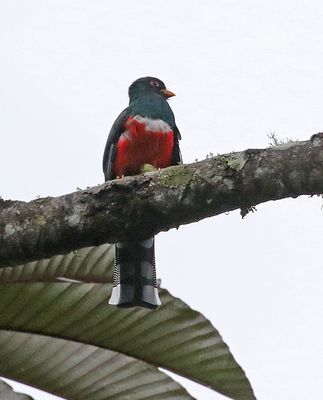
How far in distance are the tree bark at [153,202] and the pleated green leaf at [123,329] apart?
20.7 inches

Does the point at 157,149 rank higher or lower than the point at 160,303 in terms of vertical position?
higher

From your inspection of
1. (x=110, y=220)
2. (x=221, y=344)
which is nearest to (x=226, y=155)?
(x=110, y=220)

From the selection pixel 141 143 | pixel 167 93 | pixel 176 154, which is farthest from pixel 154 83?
pixel 141 143

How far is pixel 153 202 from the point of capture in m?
3.04

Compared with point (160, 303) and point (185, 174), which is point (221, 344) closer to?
point (160, 303)

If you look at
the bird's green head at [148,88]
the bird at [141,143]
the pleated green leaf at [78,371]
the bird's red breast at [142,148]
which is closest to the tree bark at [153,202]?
the pleated green leaf at [78,371]

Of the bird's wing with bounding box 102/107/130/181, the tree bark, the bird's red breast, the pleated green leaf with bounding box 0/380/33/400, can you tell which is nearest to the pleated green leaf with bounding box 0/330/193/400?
the pleated green leaf with bounding box 0/380/33/400

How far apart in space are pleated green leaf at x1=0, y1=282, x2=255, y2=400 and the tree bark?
0.52 m

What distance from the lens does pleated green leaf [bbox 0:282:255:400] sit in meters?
3.60

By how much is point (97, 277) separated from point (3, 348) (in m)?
0.48

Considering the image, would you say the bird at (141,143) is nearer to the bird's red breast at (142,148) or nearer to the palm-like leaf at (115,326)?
the bird's red breast at (142,148)

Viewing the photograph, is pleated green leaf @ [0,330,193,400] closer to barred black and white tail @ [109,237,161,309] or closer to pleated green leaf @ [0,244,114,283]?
pleated green leaf @ [0,244,114,283]

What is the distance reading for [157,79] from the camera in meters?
8.26

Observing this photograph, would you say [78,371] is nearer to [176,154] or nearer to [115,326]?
[115,326]
